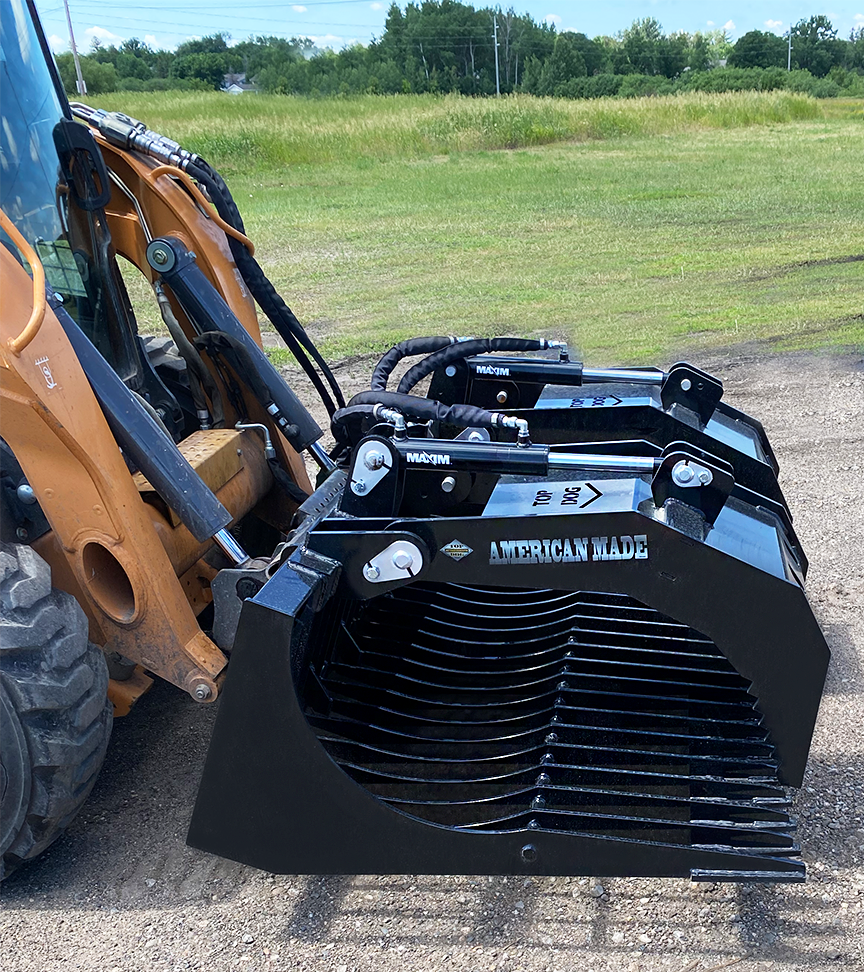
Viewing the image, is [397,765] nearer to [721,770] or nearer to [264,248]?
[721,770]

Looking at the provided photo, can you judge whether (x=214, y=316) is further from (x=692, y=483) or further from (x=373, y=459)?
(x=692, y=483)

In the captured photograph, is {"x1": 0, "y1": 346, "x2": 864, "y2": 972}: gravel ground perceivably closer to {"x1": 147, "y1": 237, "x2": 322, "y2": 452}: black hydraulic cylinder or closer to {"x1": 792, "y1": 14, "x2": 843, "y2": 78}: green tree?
{"x1": 147, "y1": 237, "x2": 322, "y2": 452}: black hydraulic cylinder

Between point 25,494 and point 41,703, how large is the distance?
A: 1.87 feet

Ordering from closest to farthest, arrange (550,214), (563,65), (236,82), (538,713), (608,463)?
(608,463)
(538,713)
(550,214)
(236,82)
(563,65)

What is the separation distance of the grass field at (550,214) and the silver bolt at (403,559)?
18.2 ft

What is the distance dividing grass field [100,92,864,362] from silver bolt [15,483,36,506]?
5312mm

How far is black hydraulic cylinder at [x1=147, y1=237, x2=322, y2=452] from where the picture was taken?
11.5 ft

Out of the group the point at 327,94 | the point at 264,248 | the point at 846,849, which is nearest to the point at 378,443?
the point at 846,849

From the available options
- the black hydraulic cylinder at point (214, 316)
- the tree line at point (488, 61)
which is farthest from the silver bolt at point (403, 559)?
the tree line at point (488, 61)

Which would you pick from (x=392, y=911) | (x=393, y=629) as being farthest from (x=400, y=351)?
(x=392, y=911)

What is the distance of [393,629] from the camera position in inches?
124

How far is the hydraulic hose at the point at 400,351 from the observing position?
133 inches

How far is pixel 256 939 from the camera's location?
249 centimetres

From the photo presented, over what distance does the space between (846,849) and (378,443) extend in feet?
5.24
